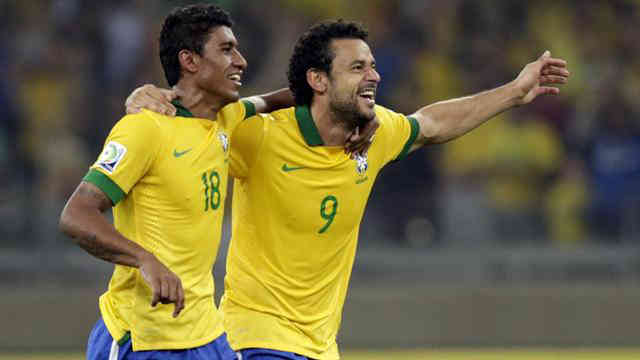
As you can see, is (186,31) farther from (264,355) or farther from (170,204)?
(264,355)

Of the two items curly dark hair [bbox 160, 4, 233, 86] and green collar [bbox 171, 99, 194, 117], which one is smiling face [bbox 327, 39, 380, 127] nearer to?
curly dark hair [bbox 160, 4, 233, 86]

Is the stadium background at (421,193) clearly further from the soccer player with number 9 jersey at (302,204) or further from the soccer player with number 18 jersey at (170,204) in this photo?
the soccer player with number 18 jersey at (170,204)

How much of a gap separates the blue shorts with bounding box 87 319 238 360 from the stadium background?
16.8 feet

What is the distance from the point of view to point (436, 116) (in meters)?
6.66

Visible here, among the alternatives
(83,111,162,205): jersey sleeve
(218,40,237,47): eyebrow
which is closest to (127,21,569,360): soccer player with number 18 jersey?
(218,40,237,47): eyebrow

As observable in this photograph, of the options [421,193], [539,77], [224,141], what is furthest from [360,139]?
[421,193]

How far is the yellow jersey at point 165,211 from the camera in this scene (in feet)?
17.8

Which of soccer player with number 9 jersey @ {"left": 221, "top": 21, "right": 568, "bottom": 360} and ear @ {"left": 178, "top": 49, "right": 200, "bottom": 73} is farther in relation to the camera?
soccer player with number 9 jersey @ {"left": 221, "top": 21, "right": 568, "bottom": 360}

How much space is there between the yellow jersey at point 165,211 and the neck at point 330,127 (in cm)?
65

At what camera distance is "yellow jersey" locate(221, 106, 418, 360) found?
6.15 meters

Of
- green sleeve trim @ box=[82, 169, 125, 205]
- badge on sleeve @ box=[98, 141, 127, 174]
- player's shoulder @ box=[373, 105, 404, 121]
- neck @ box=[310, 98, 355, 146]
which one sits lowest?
green sleeve trim @ box=[82, 169, 125, 205]

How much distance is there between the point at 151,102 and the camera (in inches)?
221

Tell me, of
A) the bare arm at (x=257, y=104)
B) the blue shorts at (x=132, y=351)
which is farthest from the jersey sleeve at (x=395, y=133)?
the blue shorts at (x=132, y=351)

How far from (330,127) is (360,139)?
15 centimetres
